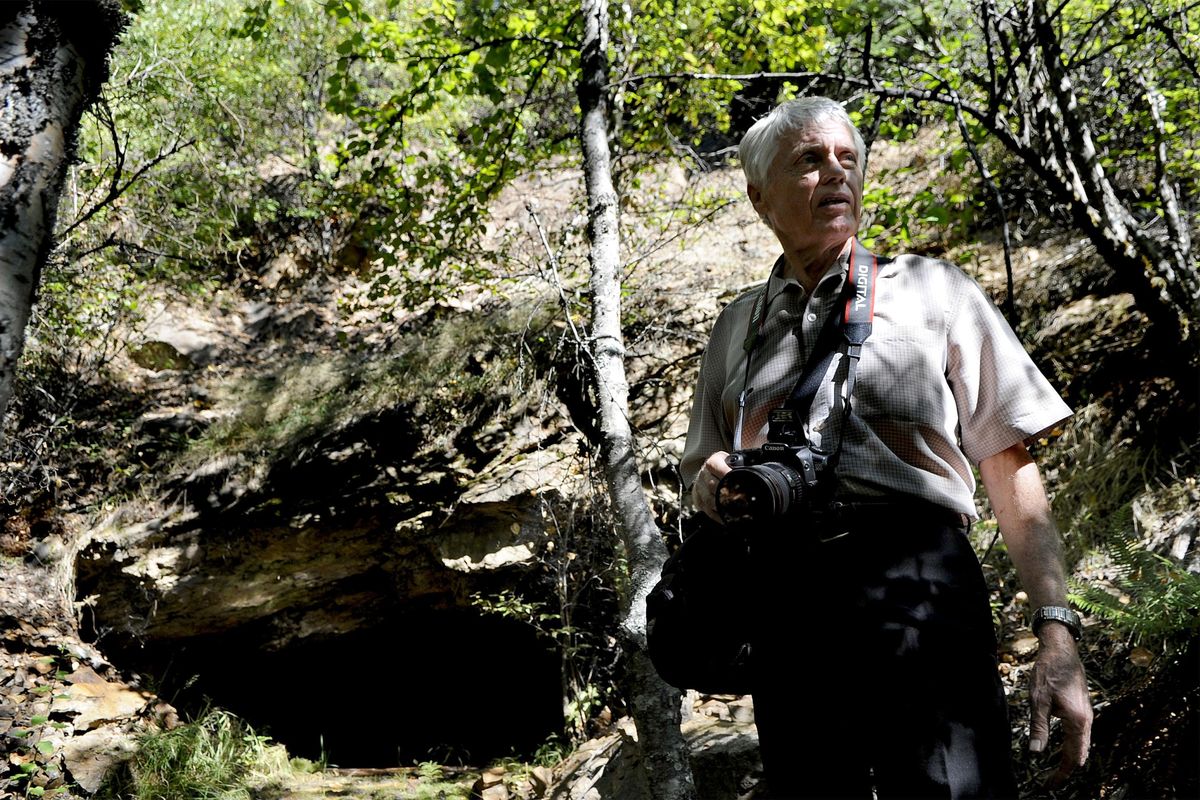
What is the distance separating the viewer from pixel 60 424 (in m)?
6.20

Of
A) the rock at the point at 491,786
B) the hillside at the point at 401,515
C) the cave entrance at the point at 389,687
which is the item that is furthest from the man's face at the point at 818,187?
the cave entrance at the point at 389,687

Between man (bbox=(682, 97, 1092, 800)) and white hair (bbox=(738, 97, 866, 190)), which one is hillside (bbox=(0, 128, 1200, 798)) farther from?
man (bbox=(682, 97, 1092, 800))

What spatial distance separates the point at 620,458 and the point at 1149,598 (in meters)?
2.03

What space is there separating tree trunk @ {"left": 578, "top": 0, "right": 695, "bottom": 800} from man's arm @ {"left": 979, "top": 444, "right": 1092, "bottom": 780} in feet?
6.25

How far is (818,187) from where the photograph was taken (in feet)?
5.32

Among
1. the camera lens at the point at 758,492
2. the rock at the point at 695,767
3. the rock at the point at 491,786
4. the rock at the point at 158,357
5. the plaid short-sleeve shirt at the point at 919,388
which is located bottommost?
the rock at the point at 491,786

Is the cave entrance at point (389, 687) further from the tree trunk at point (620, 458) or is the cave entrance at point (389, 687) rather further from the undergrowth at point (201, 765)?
the tree trunk at point (620, 458)

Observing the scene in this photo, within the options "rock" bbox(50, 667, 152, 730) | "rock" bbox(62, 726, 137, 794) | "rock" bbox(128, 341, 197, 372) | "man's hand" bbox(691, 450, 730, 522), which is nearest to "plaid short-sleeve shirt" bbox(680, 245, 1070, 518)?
"man's hand" bbox(691, 450, 730, 522)

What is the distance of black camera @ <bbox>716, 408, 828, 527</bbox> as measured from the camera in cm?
132

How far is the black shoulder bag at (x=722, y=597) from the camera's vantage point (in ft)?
4.78

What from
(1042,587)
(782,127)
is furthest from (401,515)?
(1042,587)

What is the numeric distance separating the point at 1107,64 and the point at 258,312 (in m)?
8.18

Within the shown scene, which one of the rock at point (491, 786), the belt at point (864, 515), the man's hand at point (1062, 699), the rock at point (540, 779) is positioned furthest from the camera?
the rock at point (491, 786)

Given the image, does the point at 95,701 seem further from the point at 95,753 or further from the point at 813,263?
the point at 813,263
